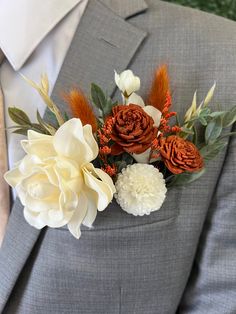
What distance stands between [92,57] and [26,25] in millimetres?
125

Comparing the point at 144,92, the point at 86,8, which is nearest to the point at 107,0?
the point at 86,8

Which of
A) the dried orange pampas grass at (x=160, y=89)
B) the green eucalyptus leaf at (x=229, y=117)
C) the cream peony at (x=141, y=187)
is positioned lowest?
the cream peony at (x=141, y=187)

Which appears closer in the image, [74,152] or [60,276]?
[74,152]

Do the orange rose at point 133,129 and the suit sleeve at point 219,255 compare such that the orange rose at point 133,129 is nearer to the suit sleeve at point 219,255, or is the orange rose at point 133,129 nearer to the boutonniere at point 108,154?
the boutonniere at point 108,154

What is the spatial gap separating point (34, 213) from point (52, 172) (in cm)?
8

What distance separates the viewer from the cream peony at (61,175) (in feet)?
2.03

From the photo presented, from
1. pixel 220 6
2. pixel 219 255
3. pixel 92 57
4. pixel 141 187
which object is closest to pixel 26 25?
pixel 92 57

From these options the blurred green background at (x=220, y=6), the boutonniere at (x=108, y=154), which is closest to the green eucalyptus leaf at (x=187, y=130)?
the boutonniere at (x=108, y=154)

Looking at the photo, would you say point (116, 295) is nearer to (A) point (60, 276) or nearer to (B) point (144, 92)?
(A) point (60, 276)

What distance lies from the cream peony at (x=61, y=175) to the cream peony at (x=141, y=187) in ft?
0.09

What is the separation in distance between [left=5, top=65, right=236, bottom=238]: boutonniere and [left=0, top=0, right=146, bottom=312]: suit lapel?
0.23ft

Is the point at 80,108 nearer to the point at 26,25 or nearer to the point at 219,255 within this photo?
the point at 26,25

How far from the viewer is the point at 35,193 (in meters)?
0.62

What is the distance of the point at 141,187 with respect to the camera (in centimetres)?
66
